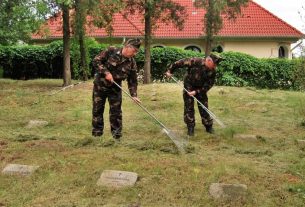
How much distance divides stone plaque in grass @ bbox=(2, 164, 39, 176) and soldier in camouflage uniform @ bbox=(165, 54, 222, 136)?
142 inches

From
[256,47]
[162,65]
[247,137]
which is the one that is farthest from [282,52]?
[247,137]

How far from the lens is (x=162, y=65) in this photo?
2317 cm

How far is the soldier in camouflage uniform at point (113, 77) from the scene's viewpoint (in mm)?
8281

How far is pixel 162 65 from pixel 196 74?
1369 cm

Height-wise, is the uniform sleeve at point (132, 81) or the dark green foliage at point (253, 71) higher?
the uniform sleeve at point (132, 81)

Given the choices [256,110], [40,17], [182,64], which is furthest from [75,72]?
[182,64]

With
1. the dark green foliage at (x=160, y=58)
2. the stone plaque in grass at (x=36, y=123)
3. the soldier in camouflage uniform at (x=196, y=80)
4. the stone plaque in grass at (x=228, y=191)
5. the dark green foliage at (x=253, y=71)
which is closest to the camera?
the stone plaque in grass at (x=228, y=191)

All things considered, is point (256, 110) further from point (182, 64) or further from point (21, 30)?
point (21, 30)

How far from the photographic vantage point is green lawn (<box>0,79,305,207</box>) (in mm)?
5977

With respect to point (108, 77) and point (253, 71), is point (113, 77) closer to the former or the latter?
point (108, 77)

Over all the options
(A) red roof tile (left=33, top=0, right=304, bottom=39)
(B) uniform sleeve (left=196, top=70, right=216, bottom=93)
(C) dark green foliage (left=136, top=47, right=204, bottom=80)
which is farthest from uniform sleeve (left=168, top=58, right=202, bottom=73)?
(A) red roof tile (left=33, top=0, right=304, bottom=39)

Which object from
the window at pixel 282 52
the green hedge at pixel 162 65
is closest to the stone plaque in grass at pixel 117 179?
the green hedge at pixel 162 65

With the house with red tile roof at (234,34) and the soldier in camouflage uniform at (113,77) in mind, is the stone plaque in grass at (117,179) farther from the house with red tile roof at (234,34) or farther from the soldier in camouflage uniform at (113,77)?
the house with red tile roof at (234,34)

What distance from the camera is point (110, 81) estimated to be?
27.2 feet
